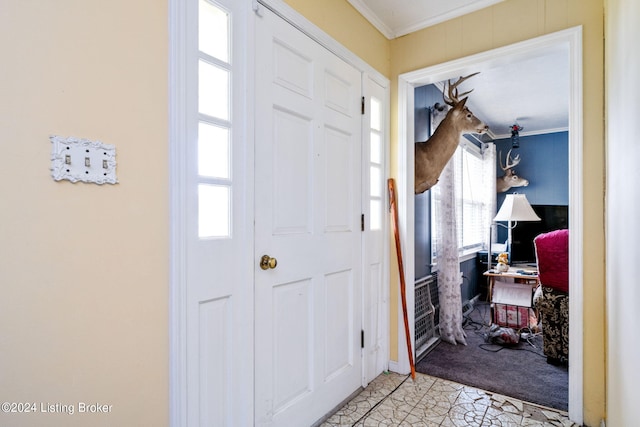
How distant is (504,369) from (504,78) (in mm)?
2921

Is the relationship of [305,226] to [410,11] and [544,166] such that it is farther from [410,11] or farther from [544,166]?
[544,166]

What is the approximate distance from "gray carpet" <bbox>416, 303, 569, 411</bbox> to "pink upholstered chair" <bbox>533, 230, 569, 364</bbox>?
0.55 ft

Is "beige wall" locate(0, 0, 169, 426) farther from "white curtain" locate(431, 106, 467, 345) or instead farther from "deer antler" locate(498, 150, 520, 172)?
"deer antler" locate(498, 150, 520, 172)

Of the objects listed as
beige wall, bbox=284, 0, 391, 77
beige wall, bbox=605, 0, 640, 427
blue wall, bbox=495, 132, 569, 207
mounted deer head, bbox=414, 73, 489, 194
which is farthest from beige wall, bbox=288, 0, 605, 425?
blue wall, bbox=495, 132, 569, 207

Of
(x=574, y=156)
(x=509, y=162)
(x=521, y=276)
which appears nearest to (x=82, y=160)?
(x=574, y=156)

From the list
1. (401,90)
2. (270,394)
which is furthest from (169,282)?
(401,90)

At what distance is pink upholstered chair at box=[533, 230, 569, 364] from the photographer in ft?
8.61

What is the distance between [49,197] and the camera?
962 mm

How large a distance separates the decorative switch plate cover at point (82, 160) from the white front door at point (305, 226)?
618 millimetres

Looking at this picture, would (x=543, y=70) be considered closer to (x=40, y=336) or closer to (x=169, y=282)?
(x=169, y=282)

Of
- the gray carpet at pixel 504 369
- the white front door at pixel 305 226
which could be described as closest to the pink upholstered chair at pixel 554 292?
the gray carpet at pixel 504 369

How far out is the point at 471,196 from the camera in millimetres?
5211

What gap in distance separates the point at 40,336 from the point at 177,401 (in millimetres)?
523

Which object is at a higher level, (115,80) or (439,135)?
(439,135)
